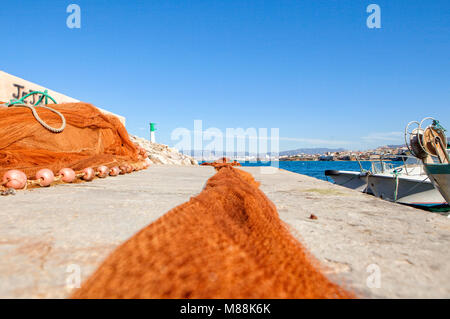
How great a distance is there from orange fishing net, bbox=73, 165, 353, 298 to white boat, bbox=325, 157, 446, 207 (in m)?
10.5

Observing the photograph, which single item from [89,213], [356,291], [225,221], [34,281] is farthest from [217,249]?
[89,213]

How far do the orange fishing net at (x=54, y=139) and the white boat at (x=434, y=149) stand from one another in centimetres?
800

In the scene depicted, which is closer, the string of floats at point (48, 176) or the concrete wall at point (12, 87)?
the string of floats at point (48, 176)

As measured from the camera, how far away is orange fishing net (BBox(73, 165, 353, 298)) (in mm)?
768

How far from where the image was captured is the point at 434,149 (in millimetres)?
7281

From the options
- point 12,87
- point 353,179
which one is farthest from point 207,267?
point 353,179

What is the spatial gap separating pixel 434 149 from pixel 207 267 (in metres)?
8.87

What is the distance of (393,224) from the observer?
1908mm

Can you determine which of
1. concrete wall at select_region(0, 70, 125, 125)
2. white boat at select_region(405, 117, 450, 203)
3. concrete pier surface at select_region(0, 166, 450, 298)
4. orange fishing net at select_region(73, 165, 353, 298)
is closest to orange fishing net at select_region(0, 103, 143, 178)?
concrete pier surface at select_region(0, 166, 450, 298)

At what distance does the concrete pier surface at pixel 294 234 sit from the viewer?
0.97 m

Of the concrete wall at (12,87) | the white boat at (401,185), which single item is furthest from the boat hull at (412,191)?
the concrete wall at (12,87)

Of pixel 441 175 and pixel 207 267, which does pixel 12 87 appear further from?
pixel 441 175

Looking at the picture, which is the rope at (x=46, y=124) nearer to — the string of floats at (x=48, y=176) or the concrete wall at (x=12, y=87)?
the string of floats at (x=48, y=176)
